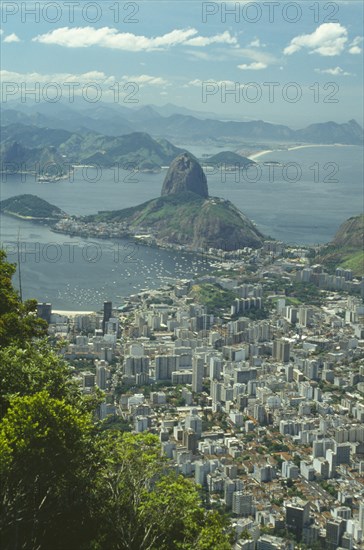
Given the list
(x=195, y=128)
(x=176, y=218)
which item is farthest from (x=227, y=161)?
(x=195, y=128)

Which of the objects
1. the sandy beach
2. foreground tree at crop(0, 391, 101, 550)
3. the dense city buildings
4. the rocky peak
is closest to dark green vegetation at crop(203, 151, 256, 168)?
the rocky peak

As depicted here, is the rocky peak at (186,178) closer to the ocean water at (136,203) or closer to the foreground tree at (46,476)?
the ocean water at (136,203)

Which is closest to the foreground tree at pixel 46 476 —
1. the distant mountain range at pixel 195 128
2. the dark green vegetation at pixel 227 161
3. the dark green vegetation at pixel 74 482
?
the dark green vegetation at pixel 74 482

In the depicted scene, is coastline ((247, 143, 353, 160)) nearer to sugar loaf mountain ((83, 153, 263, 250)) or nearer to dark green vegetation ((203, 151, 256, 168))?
dark green vegetation ((203, 151, 256, 168))

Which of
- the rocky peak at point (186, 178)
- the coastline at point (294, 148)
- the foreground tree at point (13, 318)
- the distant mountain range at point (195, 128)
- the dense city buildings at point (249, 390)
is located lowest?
the dense city buildings at point (249, 390)

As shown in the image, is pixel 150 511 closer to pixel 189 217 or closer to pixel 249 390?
pixel 249 390

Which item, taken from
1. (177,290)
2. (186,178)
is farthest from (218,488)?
(186,178)

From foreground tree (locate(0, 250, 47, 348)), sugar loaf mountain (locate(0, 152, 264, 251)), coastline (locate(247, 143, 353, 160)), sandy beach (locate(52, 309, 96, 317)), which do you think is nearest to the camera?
foreground tree (locate(0, 250, 47, 348))
